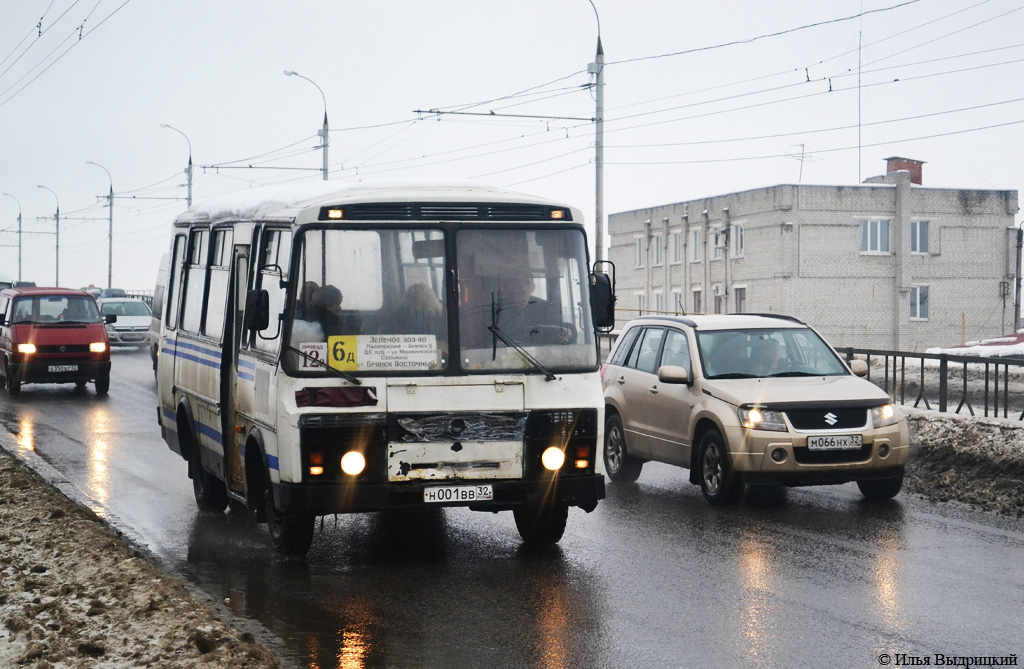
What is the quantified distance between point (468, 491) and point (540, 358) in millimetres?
986

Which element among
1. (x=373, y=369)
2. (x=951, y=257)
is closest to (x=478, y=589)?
(x=373, y=369)

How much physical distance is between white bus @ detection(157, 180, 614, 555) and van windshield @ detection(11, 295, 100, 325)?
17.2m

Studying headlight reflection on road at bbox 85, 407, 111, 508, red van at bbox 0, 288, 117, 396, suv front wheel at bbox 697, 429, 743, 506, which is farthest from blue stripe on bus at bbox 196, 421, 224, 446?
red van at bbox 0, 288, 117, 396

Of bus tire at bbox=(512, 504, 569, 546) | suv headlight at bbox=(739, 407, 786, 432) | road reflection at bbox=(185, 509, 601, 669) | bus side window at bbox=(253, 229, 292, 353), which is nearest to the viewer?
road reflection at bbox=(185, 509, 601, 669)

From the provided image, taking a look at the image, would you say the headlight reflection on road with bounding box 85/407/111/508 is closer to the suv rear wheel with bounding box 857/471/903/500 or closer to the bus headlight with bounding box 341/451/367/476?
the bus headlight with bounding box 341/451/367/476

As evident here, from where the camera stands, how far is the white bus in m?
8.68

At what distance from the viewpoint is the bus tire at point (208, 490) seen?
11.5 metres

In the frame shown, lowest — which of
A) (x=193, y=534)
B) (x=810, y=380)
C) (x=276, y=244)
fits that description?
(x=193, y=534)

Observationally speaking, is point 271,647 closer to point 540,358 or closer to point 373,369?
point 373,369

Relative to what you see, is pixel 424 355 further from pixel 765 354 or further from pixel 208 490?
pixel 765 354

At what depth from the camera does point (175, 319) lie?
1257 centimetres

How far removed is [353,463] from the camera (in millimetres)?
8672

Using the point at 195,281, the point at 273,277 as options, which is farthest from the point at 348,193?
the point at 195,281

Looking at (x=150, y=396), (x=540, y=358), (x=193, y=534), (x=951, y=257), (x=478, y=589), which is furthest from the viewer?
(x=951, y=257)
